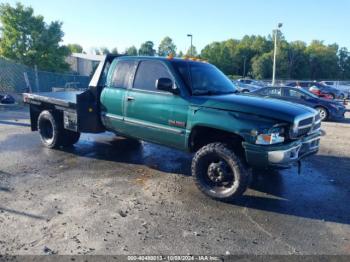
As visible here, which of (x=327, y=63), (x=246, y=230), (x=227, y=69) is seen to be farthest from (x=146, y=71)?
(x=327, y=63)

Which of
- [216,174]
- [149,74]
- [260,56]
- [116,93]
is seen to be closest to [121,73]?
[116,93]

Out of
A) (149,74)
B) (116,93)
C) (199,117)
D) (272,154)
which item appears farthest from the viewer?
(116,93)

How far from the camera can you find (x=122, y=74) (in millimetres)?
6023

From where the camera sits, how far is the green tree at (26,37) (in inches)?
1124

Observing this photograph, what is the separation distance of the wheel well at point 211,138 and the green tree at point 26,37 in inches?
1082

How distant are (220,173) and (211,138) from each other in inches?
24.8

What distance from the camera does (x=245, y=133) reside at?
4.29 meters

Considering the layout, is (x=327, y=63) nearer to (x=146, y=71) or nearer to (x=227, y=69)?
(x=227, y=69)

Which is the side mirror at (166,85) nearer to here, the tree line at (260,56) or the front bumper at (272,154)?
the front bumper at (272,154)

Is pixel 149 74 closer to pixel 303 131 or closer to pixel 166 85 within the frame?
pixel 166 85

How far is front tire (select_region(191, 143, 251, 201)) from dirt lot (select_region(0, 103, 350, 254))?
18cm

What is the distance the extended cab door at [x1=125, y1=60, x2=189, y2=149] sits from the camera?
199 inches

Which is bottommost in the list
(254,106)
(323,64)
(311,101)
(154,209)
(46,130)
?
(154,209)

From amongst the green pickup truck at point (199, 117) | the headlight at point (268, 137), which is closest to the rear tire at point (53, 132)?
the green pickup truck at point (199, 117)
